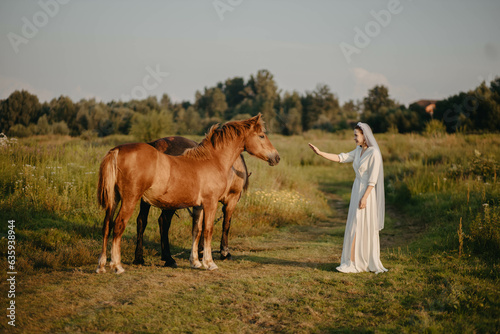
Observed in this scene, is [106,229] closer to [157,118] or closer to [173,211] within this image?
[173,211]

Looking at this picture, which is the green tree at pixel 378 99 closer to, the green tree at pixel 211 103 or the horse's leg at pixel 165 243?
the green tree at pixel 211 103

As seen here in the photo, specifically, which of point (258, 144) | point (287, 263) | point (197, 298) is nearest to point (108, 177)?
point (197, 298)

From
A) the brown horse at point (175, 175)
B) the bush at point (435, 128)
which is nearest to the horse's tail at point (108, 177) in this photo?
the brown horse at point (175, 175)

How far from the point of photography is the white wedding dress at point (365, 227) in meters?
6.00

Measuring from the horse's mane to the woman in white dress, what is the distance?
6.10ft

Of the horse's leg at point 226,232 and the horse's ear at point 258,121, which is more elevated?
the horse's ear at point 258,121

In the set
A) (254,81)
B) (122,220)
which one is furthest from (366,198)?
(254,81)

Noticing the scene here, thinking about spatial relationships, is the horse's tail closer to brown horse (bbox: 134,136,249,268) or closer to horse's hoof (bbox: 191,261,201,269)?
brown horse (bbox: 134,136,249,268)

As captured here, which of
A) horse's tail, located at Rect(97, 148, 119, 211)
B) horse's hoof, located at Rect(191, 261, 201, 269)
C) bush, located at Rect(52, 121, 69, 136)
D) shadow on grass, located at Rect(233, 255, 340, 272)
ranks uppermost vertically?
bush, located at Rect(52, 121, 69, 136)

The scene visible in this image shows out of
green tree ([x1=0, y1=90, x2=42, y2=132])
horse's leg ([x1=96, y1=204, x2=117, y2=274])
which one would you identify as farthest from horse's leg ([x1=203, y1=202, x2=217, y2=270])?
green tree ([x1=0, y1=90, x2=42, y2=132])

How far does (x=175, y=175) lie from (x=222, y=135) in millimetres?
1252

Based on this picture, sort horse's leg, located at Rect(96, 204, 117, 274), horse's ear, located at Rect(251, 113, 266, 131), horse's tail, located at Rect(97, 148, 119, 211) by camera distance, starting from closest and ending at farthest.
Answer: horse's tail, located at Rect(97, 148, 119, 211), horse's leg, located at Rect(96, 204, 117, 274), horse's ear, located at Rect(251, 113, 266, 131)

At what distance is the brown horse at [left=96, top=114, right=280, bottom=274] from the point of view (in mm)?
4906

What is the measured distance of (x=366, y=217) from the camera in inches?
240
